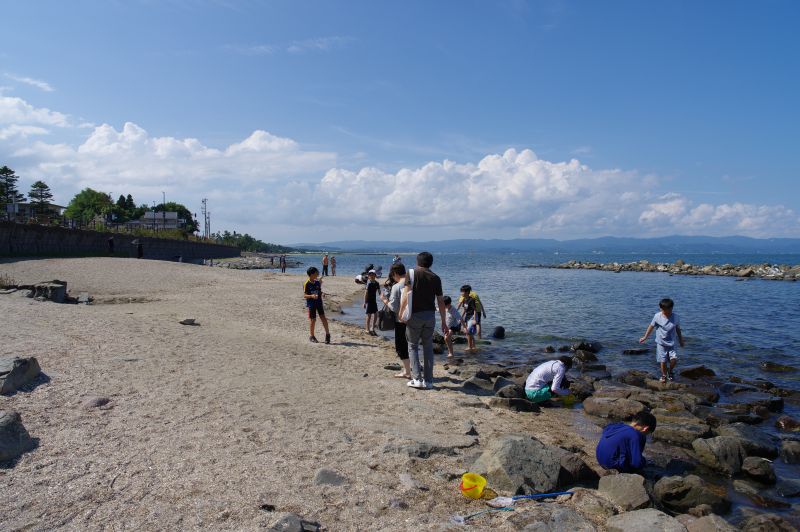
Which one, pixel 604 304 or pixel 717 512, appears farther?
pixel 604 304

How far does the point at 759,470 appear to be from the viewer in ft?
22.3

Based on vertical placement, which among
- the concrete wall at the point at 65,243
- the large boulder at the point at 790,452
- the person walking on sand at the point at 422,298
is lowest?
the large boulder at the point at 790,452

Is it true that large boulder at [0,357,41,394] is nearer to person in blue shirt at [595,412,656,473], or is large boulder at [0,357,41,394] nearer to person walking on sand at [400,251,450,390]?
person walking on sand at [400,251,450,390]

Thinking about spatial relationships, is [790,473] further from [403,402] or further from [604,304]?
[604,304]

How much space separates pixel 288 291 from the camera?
26953mm

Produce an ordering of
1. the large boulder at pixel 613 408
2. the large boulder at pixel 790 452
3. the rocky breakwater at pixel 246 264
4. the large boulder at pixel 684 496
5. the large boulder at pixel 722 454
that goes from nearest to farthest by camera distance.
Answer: the large boulder at pixel 684 496 → the large boulder at pixel 722 454 → the large boulder at pixel 790 452 → the large boulder at pixel 613 408 → the rocky breakwater at pixel 246 264

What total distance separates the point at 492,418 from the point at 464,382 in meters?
2.14

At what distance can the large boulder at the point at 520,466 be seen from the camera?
5605 mm

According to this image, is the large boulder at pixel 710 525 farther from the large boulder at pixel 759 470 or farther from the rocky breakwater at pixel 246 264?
the rocky breakwater at pixel 246 264

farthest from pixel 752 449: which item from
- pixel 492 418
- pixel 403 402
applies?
pixel 403 402

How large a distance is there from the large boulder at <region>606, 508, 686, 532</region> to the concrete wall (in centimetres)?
3403

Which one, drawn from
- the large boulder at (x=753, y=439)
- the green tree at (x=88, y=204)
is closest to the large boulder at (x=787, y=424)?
the large boulder at (x=753, y=439)

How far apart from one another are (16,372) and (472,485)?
627cm

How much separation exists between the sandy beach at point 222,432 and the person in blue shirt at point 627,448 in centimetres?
113
